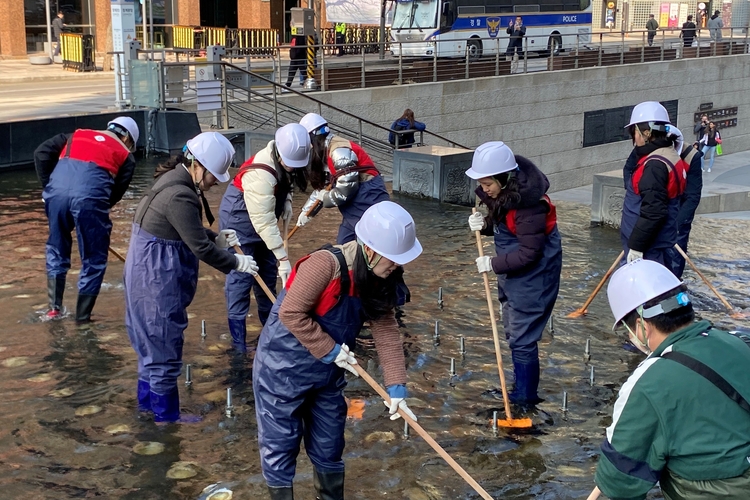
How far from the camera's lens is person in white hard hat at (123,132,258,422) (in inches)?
197

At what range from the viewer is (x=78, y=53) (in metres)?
29.1

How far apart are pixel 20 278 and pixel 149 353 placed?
12.3ft

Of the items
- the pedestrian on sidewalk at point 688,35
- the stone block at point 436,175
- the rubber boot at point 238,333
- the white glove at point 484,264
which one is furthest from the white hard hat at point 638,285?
the pedestrian on sidewalk at point 688,35

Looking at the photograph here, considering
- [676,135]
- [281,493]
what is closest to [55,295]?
[281,493]

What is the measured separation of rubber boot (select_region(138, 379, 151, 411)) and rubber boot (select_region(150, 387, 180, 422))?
13 cm

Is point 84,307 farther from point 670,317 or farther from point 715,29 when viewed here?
point 715,29

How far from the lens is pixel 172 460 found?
5.07m

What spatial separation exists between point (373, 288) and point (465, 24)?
2419 cm

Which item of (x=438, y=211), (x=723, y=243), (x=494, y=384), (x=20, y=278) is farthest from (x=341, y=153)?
(x=723, y=243)

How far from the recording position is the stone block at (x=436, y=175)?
40.0ft

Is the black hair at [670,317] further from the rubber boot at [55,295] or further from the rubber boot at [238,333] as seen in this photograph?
the rubber boot at [55,295]

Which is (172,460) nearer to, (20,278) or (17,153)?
(20,278)

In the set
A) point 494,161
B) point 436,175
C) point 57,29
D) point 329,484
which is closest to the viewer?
point 329,484

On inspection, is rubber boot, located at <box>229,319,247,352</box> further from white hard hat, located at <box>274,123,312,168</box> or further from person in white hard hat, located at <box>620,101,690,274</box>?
person in white hard hat, located at <box>620,101,690,274</box>
